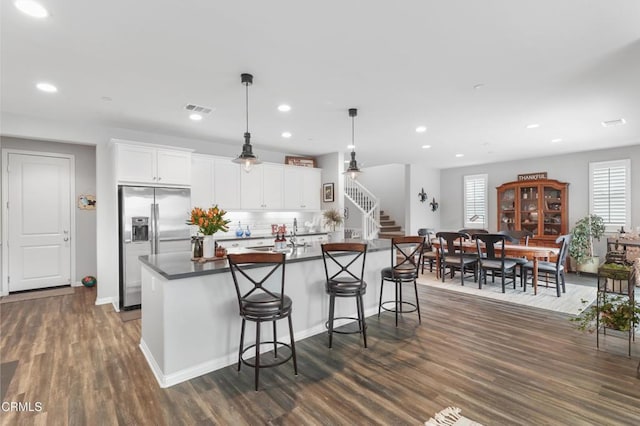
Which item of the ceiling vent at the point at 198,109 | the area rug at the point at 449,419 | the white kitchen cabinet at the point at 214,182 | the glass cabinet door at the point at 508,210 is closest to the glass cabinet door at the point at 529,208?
the glass cabinet door at the point at 508,210

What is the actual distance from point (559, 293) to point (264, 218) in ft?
17.4

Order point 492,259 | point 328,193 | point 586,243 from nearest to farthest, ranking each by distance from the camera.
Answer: point 492,259, point 586,243, point 328,193

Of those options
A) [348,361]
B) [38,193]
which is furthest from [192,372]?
[38,193]

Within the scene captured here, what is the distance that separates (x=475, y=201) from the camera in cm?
918

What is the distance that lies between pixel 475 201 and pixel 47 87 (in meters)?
9.27

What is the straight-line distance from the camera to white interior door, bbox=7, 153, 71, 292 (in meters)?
5.27

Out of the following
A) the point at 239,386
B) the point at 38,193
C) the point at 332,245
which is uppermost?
the point at 38,193

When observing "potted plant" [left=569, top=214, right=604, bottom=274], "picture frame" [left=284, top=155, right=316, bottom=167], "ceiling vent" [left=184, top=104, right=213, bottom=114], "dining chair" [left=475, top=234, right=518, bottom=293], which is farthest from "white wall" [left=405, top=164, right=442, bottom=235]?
"ceiling vent" [left=184, top=104, right=213, bottom=114]

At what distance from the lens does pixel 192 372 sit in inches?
105

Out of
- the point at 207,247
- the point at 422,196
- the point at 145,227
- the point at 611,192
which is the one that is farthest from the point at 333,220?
the point at 611,192

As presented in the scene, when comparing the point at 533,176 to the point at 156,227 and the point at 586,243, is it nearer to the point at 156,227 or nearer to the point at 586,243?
the point at 586,243

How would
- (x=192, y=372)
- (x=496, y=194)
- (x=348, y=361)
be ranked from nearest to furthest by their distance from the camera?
(x=192, y=372)
(x=348, y=361)
(x=496, y=194)

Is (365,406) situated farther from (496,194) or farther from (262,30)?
(496,194)

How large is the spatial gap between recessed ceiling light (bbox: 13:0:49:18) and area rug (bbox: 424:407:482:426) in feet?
12.0
